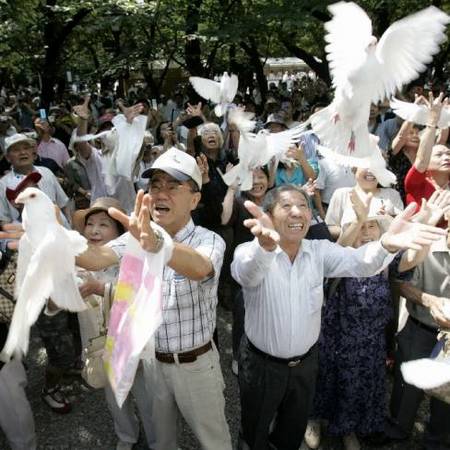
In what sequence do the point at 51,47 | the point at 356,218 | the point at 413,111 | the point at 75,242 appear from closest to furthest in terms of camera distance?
the point at 75,242 → the point at 356,218 → the point at 413,111 → the point at 51,47

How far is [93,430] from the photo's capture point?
3381 millimetres

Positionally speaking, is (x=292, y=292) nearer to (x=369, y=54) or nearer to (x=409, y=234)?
(x=409, y=234)

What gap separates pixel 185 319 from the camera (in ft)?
7.71

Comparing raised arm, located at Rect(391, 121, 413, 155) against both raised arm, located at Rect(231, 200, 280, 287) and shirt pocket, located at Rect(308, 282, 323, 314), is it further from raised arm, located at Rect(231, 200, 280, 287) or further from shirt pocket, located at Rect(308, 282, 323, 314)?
raised arm, located at Rect(231, 200, 280, 287)

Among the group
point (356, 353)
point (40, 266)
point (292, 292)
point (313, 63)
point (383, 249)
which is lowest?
point (313, 63)

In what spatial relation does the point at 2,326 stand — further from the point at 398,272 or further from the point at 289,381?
the point at 398,272

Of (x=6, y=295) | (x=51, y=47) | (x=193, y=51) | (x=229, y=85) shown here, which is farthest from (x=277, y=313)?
(x=193, y=51)

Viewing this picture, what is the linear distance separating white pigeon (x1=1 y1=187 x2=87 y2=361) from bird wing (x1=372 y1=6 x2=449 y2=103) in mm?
1496

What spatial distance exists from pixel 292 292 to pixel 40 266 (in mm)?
1303

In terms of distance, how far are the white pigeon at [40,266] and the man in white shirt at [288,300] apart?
0.89 meters

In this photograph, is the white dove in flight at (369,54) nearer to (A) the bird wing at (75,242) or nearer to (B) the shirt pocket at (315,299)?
(B) the shirt pocket at (315,299)

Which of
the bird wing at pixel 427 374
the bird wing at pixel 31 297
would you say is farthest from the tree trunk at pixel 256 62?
the bird wing at pixel 31 297

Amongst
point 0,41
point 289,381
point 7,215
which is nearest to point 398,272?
point 289,381

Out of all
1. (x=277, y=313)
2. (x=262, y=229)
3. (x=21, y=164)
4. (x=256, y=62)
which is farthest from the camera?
(x=256, y=62)
